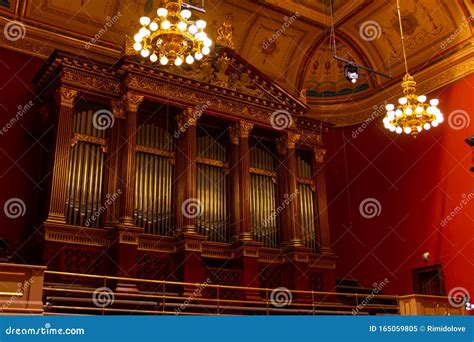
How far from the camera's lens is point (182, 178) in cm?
1011

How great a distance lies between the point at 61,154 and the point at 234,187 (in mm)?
3285

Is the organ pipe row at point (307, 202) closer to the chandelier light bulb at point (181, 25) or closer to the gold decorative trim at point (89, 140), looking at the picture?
the gold decorative trim at point (89, 140)

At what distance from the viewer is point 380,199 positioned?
A: 12836mm

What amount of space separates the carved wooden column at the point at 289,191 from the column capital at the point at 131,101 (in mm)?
3272

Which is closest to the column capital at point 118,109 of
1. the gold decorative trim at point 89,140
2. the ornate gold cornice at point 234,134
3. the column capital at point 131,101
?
the column capital at point 131,101

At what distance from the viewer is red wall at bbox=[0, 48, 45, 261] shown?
9672mm

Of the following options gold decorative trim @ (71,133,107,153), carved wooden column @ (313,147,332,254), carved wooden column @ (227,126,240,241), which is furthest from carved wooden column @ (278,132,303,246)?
gold decorative trim @ (71,133,107,153)

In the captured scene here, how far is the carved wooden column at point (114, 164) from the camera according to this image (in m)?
9.38


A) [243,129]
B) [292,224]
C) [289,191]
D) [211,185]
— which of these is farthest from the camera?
[289,191]

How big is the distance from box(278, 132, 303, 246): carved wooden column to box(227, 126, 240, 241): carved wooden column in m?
→ 1.07

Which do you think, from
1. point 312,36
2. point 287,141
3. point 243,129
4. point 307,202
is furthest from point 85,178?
point 312,36

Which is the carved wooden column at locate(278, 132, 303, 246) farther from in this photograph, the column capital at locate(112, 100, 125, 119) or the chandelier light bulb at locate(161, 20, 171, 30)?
the chandelier light bulb at locate(161, 20, 171, 30)

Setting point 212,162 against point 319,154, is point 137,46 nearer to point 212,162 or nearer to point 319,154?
point 212,162

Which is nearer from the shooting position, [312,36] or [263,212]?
[263,212]
